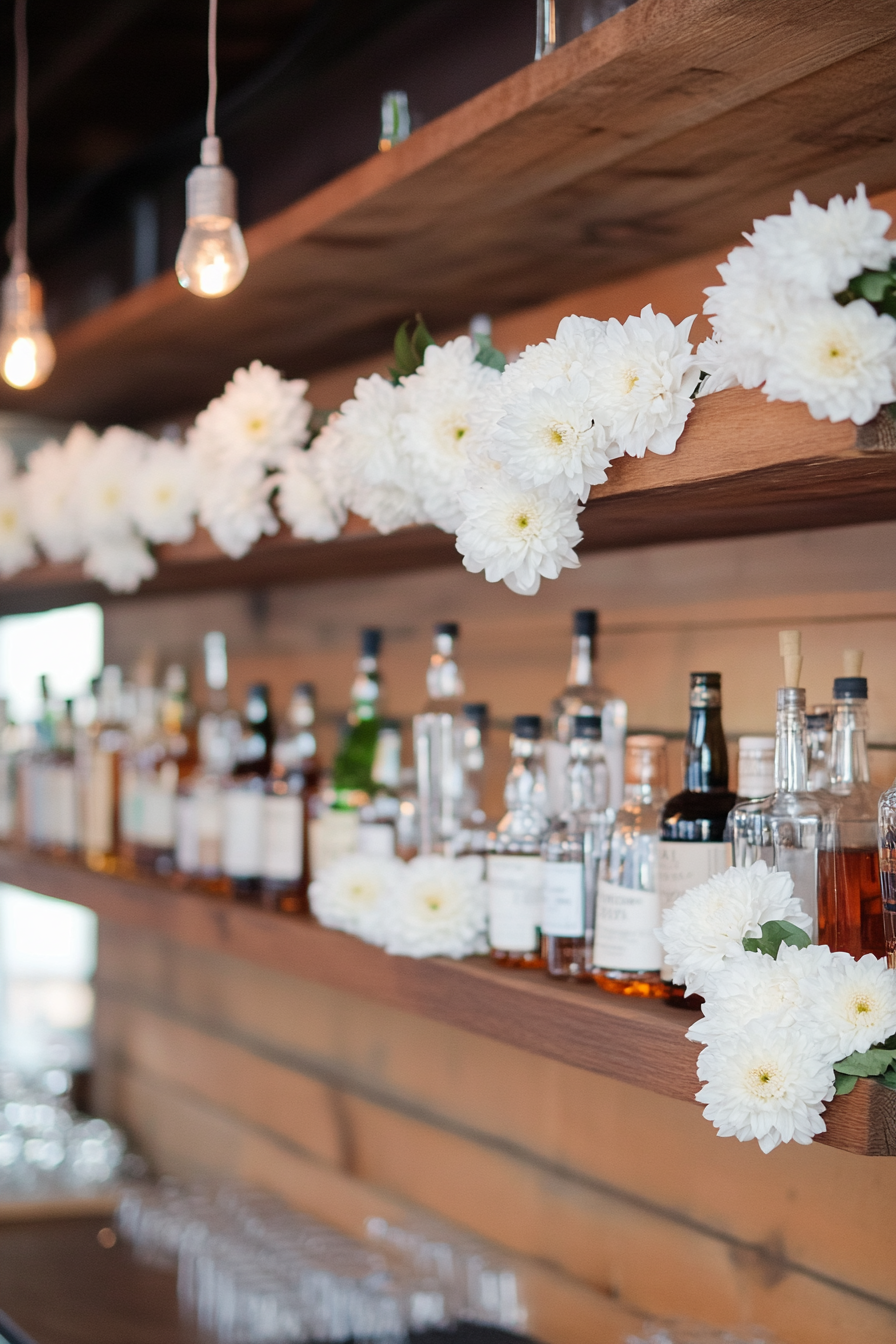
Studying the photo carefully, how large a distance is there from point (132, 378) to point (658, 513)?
4.17 feet

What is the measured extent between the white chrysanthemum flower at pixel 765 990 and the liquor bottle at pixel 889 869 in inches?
2.1

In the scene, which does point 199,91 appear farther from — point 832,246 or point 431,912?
point 832,246

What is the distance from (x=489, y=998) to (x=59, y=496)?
1.05 meters

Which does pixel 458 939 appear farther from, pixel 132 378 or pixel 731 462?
pixel 132 378

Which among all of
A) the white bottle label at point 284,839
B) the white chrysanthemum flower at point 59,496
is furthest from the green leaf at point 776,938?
the white chrysanthemum flower at point 59,496

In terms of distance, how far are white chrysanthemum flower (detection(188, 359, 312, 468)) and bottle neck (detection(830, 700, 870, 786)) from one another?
69 cm

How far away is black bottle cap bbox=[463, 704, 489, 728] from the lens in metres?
1.52

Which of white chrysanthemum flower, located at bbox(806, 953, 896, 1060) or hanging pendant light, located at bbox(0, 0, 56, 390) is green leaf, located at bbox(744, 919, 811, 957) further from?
hanging pendant light, located at bbox(0, 0, 56, 390)

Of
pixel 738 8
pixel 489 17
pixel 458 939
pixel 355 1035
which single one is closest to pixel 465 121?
pixel 738 8

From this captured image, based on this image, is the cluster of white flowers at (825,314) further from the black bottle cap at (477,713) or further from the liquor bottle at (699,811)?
the black bottle cap at (477,713)

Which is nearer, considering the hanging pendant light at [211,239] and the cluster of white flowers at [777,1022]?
the cluster of white flowers at [777,1022]

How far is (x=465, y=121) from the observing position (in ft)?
3.97

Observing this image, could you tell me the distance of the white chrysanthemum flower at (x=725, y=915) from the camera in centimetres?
97

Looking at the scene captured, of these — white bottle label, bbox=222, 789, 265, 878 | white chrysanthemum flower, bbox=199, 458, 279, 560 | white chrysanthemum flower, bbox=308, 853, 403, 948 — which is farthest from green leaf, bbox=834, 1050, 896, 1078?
white bottle label, bbox=222, 789, 265, 878
